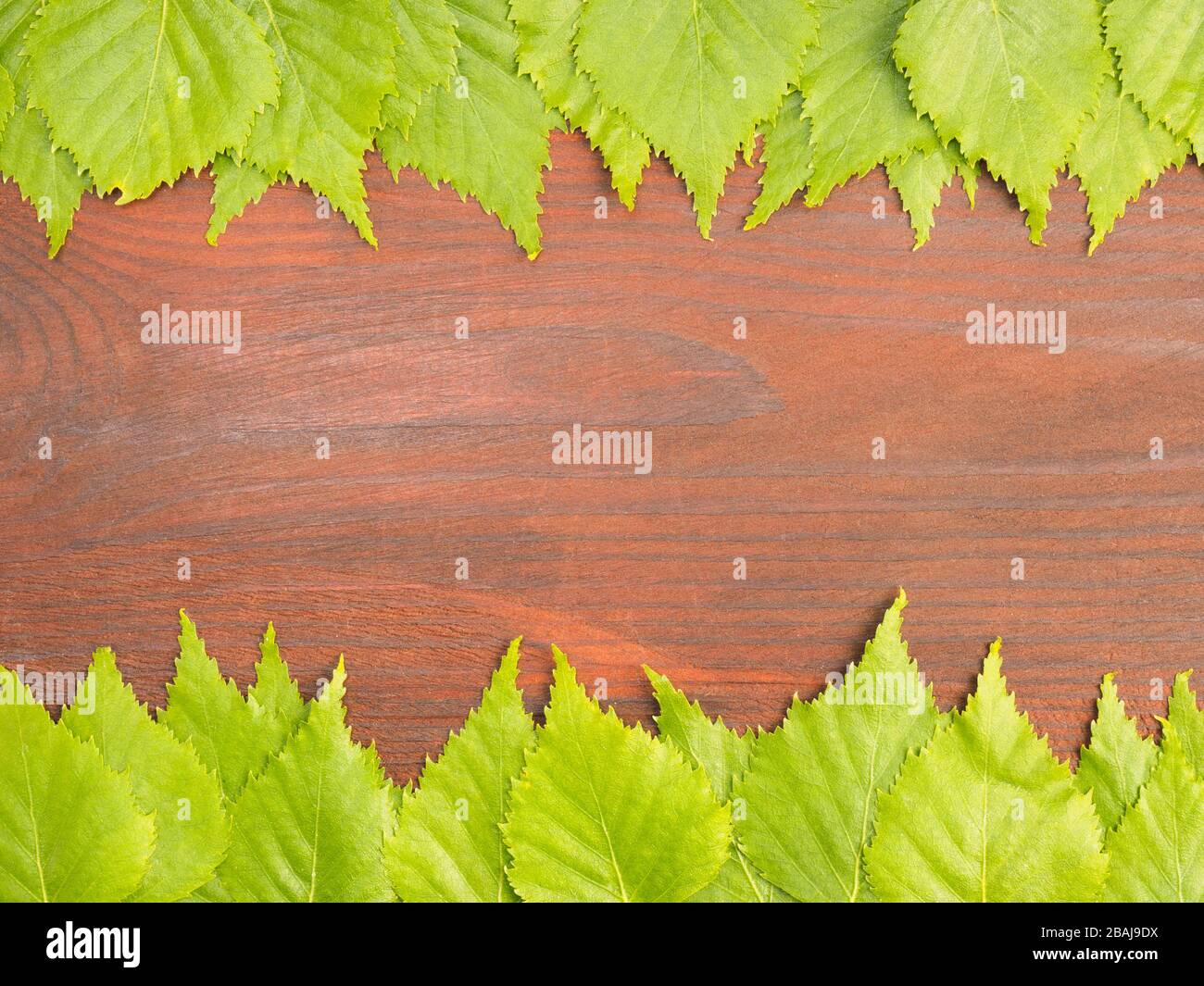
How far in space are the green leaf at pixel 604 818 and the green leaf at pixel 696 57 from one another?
51 cm

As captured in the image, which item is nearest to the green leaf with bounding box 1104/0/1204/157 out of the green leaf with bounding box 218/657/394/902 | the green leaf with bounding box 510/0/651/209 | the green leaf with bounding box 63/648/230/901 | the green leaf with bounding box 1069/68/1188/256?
the green leaf with bounding box 1069/68/1188/256

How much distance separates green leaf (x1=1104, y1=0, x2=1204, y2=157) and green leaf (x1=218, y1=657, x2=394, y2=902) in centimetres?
89

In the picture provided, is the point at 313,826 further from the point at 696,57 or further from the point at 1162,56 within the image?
the point at 1162,56

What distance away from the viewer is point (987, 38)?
701mm

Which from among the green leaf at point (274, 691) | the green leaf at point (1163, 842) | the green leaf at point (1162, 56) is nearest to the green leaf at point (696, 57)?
the green leaf at point (1162, 56)

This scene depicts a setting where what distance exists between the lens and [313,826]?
28.7 inches

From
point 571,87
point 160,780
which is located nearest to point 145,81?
point 571,87

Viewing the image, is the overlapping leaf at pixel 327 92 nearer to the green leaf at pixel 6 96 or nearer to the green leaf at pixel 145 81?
the green leaf at pixel 145 81

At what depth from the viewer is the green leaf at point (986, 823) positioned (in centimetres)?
71

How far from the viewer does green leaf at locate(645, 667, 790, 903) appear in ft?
2.41

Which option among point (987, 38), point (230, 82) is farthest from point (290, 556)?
point (987, 38)

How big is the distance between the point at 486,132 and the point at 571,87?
0.28 ft

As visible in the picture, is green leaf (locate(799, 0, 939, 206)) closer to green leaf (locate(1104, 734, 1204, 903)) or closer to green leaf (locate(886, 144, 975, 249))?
green leaf (locate(886, 144, 975, 249))

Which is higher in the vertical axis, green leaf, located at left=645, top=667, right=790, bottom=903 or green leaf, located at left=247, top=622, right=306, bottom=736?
green leaf, located at left=247, top=622, right=306, bottom=736
